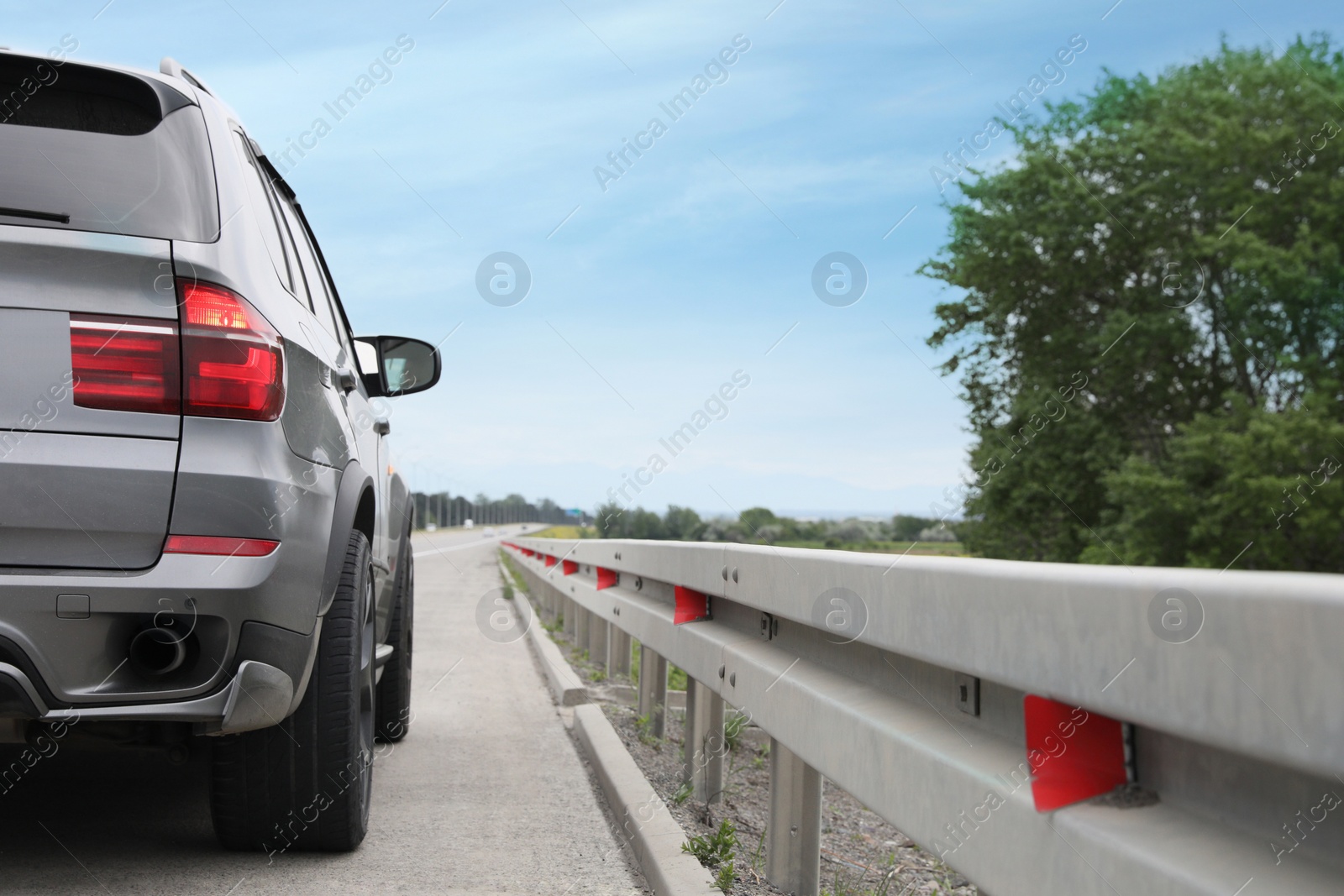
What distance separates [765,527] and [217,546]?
25.4 ft

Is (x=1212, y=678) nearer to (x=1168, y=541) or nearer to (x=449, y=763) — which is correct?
(x=449, y=763)

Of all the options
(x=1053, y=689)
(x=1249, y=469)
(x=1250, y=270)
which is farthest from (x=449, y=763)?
(x=1250, y=270)

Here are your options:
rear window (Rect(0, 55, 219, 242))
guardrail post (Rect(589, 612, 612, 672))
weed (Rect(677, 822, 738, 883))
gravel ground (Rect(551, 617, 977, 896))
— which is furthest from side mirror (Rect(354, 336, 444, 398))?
guardrail post (Rect(589, 612, 612, 672))

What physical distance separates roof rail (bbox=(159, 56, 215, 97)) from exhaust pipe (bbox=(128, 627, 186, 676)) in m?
1.64

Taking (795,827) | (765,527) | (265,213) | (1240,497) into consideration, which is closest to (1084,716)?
(795,827)

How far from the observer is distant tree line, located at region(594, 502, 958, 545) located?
10.3 meters

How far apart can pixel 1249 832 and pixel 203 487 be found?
2.34 metres

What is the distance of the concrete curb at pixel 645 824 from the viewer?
318 cm

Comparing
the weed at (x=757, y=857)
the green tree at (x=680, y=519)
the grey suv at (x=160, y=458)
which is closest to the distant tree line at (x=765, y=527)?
the green tree at (x=680, y=519)


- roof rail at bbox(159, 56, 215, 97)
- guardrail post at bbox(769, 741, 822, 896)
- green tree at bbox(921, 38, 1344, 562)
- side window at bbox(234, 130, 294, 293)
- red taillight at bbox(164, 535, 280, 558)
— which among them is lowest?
guardrail post at bbox(769, 741, 822, 896)

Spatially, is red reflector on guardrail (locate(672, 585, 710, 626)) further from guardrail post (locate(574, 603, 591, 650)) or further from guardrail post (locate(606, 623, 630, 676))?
guardrail post (locate(574, 603, 591, 650))

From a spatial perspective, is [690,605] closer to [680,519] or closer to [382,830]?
[382,830]

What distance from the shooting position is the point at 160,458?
284 cm

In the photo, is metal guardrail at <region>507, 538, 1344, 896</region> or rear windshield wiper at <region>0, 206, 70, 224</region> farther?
rear windshield wiper at <region>0, 206, 70, 224</region>
